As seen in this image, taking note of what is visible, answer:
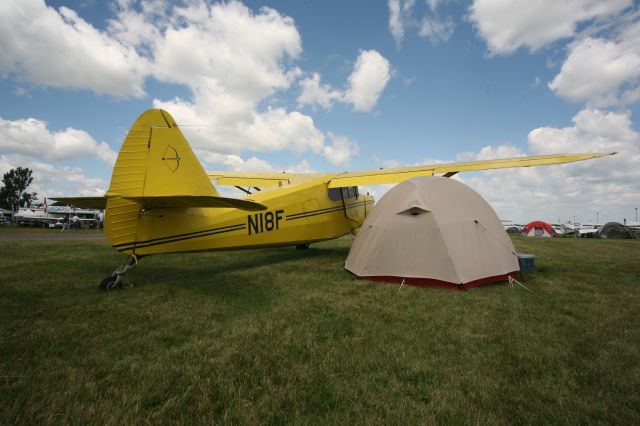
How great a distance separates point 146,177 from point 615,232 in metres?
39.2

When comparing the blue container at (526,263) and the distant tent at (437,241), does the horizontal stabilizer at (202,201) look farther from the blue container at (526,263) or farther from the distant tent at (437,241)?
the blue container at (526,263)

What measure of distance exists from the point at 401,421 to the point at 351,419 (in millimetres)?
393

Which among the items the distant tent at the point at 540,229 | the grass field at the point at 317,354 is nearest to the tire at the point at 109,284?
the grass field at the point at 317,354

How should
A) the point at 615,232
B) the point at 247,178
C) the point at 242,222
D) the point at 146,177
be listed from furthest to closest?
the point at 615,232 → the point at 247,178 → the point at 242,222 → the point at 146,177

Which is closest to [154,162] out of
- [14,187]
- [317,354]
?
[317,354]

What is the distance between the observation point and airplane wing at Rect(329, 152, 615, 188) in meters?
8.40

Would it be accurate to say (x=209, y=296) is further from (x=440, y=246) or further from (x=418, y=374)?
(x=440, y=246)

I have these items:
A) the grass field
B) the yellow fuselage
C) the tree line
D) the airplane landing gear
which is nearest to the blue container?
the grass field

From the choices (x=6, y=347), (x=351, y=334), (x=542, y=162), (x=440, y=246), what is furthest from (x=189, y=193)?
(x=542, y=162)

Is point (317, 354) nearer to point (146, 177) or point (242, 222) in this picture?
point (146, 177)

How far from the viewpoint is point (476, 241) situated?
22.8 feet

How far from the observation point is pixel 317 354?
367 centimetres

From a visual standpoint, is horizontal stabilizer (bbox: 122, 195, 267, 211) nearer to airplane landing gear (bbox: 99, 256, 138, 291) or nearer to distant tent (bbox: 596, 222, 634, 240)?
airplane landing gear (bbox: 99, 256, 138, 291)

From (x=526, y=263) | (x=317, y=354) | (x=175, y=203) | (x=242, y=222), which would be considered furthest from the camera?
(x=242, y=222)
